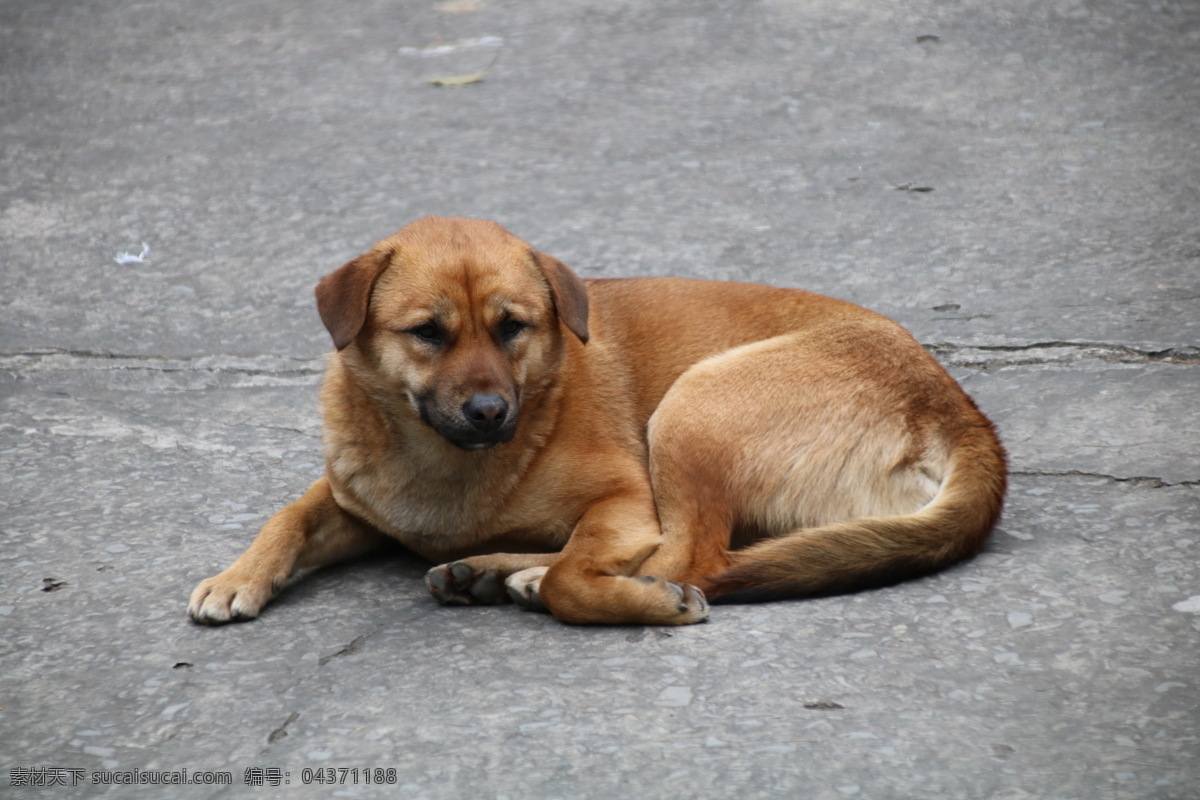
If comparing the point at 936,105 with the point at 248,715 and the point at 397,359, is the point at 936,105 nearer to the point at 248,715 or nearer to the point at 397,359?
the point at 397,359

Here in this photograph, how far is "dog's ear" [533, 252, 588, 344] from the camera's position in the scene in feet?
11.6

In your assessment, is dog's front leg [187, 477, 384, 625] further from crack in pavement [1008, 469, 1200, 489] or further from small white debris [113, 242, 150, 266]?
small white debris [113, 242, 150, 266]

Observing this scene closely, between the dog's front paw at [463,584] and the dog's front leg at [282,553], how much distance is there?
430 mm

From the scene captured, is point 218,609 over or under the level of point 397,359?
under

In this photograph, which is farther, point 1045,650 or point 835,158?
point 835,158

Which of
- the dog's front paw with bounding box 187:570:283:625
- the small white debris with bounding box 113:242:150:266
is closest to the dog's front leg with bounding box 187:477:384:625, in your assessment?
the dog's front paw with bounding box 187:570:283:625

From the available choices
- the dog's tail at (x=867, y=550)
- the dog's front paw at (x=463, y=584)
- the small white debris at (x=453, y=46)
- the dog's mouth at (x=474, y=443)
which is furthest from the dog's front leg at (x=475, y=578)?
the small white debris at (x=453, y=46)

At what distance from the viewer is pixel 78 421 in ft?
15.6

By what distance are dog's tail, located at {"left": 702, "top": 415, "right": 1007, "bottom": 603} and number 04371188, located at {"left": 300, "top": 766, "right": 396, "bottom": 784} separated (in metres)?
1.10

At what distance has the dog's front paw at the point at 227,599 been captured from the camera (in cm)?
328

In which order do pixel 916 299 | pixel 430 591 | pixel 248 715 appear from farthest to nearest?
pixel 916 299 → pixel 430 591 → pixel 248 715

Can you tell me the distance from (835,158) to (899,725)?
14.9 ft

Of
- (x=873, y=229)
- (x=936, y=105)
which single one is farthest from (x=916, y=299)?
(x=936, y=105)

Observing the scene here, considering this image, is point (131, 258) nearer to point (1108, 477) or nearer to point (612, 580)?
point (612, 580)
